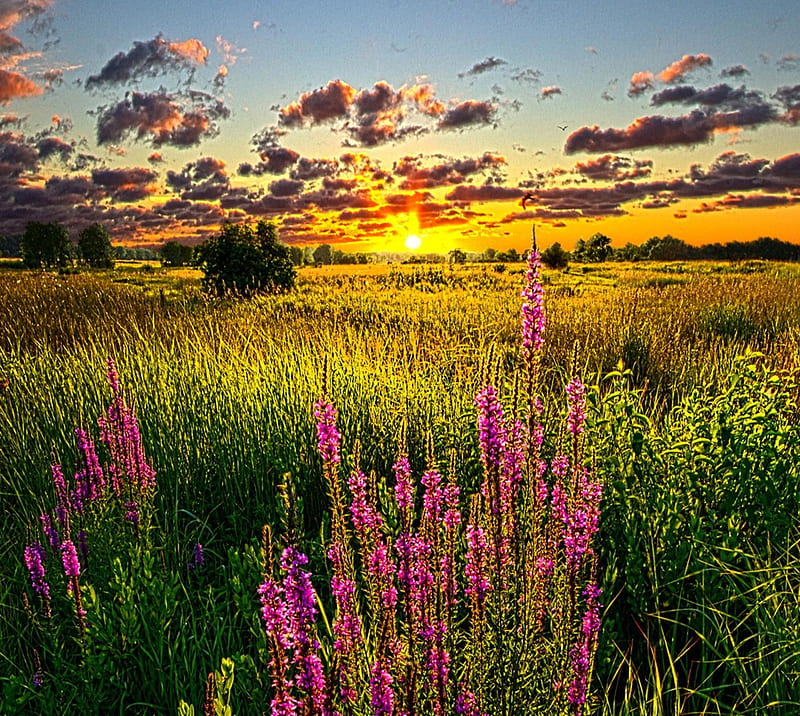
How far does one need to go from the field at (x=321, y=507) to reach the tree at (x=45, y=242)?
253 feet

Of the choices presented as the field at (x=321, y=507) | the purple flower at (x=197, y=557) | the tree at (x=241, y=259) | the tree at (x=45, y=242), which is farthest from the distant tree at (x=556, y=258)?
the tree at (x=45, y=242)

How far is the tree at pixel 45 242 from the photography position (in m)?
74.3

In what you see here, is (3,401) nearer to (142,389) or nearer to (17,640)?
(142,389)

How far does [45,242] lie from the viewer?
76.7 metres

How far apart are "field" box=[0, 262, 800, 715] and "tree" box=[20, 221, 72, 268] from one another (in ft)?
253

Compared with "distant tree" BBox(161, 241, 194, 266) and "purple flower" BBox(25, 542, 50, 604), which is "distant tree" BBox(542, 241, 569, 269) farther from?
"distant tree" BBox(161, 241, 194, 266)

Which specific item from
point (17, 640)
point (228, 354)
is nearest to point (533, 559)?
point (17, 640)

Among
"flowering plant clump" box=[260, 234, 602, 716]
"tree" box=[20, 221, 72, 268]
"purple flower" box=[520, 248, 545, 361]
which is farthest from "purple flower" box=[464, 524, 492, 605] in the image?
"tree" box=[20, 221, 72, 268]

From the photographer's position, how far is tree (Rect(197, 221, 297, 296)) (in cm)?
1972

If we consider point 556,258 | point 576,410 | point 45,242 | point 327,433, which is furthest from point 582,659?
point 45,242

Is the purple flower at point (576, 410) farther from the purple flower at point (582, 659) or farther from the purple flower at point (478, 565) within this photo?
the purple flower at point (582, 659)

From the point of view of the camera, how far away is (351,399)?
533cm

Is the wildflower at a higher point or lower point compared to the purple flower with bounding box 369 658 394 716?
lower

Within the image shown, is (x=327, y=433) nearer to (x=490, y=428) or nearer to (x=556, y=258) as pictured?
(x=490, y=428)
